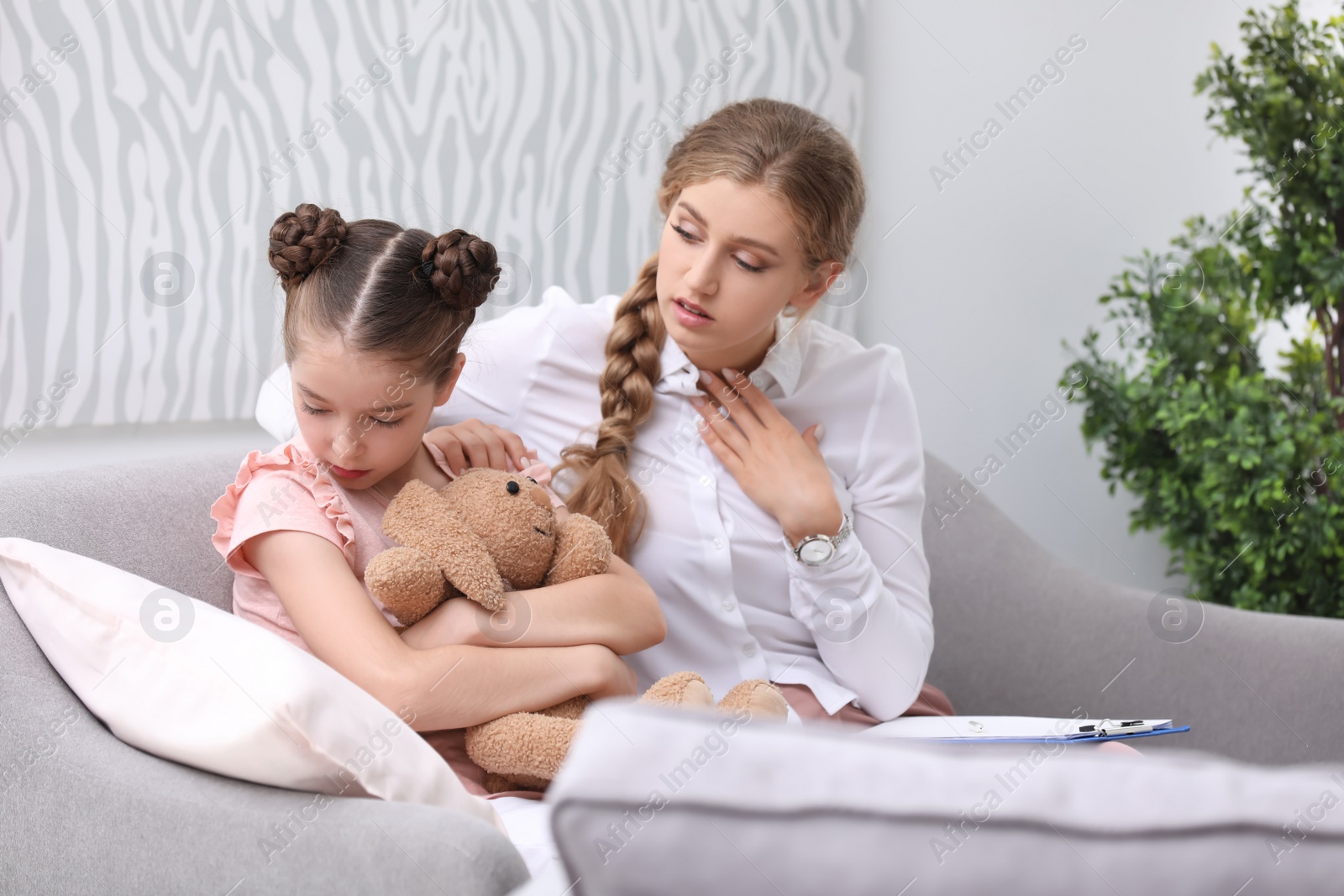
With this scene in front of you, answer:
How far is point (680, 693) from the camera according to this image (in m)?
1.05

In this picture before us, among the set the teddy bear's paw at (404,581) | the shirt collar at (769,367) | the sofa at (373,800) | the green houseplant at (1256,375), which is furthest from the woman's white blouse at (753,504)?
the green houseplant at (1256,375)

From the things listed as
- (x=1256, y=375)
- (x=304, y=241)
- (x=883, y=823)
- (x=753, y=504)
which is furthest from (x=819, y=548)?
(x=1256, y=375)

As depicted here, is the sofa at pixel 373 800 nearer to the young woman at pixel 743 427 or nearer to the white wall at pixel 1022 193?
the young woman at pixel 743 427

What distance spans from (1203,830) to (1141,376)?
100 inches

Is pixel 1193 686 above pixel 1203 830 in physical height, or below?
below

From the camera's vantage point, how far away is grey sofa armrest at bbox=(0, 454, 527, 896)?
705 millimetres

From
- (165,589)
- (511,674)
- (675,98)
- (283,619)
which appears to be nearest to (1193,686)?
(511,674)

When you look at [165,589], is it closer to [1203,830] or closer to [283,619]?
[283,619]

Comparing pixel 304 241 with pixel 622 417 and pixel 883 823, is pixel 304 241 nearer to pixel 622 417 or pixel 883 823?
pixel 622 417

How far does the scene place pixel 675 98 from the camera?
2.60 metres

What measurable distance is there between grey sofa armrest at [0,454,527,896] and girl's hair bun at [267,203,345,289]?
345mm

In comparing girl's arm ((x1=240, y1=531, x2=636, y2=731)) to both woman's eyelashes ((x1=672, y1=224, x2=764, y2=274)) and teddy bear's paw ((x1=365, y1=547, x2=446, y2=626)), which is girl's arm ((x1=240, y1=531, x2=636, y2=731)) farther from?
woman's eyelashes ((x1=672, y1=224, x2=764, y2=274))

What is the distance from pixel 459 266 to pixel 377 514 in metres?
0.28

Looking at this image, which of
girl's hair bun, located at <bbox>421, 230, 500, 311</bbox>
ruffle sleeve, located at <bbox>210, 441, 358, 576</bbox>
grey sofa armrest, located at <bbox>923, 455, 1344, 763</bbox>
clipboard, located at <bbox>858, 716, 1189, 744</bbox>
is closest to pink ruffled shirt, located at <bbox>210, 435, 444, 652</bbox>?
ruffle sleeve, located at <bbox>210, 441, 358, 576</bbox>
